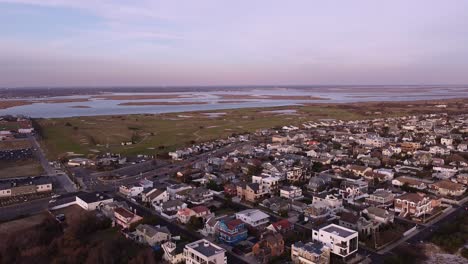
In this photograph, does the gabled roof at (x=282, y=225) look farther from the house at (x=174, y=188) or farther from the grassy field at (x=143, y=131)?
the grassy field at (x=143, y=131)

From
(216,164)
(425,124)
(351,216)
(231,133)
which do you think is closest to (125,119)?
(231,133)

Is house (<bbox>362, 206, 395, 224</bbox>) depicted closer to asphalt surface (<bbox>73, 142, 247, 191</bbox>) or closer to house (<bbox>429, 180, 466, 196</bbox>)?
house (<bbox>429, 180, 466, 196</bbox>)

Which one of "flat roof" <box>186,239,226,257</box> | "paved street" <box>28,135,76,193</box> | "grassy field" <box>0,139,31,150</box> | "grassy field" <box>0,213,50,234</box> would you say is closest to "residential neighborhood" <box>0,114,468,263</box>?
"flat roof" <box>186,239,226,257</box>

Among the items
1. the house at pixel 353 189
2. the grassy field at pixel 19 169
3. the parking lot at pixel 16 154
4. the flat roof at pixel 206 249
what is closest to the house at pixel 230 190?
the house at pixel 353 189

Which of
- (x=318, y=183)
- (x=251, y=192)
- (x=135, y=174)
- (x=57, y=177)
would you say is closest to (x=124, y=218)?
(x=251, y=192)

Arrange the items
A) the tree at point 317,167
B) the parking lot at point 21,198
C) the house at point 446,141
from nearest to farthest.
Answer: the parking lot at point 21,198 < the tree at point 317,167 < the house at point 446,141

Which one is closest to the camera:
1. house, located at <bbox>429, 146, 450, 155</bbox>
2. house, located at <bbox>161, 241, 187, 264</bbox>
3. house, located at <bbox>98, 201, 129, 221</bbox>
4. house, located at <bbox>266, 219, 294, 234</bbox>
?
house, located at <bbox>161, 241, 187, 264</bbox>

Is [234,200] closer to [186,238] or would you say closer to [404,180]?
[186,238]
